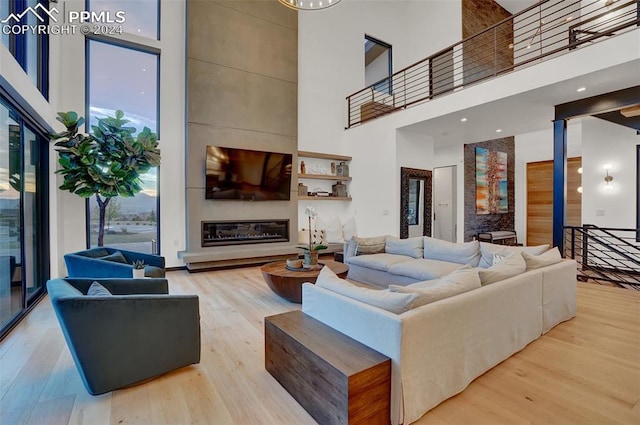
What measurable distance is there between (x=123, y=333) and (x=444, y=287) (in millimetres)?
2196

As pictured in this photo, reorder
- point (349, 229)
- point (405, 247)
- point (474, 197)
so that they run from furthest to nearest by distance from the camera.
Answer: point (474, 197) < point (349, 229) < point (405, 247)

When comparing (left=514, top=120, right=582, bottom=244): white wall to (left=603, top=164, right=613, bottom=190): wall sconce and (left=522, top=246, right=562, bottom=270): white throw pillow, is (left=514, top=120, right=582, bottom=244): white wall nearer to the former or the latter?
(left=603, top=164, right=613, bottom=190): wall sconce

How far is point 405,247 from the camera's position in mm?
4762

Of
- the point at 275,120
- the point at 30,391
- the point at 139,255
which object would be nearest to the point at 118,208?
the point at 139,255

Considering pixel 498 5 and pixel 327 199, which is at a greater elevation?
pixel 498 5

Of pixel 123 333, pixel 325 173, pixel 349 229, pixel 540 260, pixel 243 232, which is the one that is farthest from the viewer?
pixel 325 173

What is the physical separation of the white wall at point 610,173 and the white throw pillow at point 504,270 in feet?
15.0

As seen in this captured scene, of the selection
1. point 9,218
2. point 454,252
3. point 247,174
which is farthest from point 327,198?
point 9,218

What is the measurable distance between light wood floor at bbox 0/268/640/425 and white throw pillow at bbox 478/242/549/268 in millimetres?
829

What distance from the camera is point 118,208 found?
18.5 feet

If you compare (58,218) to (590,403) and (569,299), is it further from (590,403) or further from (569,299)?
(569,299)

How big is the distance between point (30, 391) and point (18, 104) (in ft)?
9.27

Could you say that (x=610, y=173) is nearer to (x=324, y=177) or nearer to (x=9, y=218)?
(x=324, y=177)

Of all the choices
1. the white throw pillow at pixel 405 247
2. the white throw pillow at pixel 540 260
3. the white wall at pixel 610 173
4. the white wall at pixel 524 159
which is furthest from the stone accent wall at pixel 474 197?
the white throw pillow at pixel 540 260
